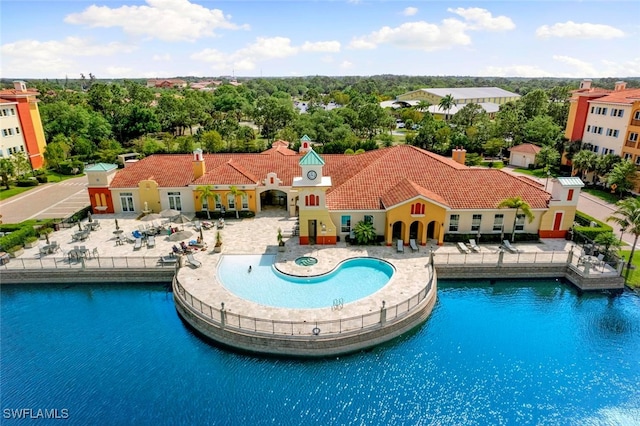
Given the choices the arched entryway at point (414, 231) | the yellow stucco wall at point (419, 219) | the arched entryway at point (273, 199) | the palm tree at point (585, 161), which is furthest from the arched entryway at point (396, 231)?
the palm tree at point (585, 161)

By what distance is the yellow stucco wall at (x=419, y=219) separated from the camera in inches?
1353

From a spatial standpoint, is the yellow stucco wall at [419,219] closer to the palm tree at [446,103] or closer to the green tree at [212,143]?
the green tree at [212,143]

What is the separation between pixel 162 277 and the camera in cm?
3173

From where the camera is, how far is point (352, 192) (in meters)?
36.8

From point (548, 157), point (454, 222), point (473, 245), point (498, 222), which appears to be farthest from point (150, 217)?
point (548, 157)

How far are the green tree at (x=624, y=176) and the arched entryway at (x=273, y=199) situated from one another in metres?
38.0

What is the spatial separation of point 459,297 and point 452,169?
14.4 m

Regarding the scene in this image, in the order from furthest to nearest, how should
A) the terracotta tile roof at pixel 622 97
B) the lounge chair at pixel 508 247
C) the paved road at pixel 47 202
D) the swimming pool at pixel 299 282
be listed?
the terracotta tile roof at pixel 622 97 < the paved road at pixel 47 202 < the lounge chair at pixel 508 247 < the swimming pool at pixel 299 282

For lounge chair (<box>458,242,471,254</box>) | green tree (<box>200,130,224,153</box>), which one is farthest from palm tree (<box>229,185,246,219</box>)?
green tree (<box>200,130,224,153</box>)

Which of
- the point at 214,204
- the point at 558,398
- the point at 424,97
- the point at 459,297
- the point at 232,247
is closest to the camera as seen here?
the point at 558,398

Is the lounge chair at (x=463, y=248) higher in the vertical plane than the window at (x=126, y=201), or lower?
lower

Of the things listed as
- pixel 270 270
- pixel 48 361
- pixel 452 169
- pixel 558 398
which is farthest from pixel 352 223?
pixel 48 361

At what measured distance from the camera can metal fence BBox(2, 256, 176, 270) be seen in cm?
3184

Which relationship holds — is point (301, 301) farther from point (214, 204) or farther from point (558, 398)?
point (214, 204)
